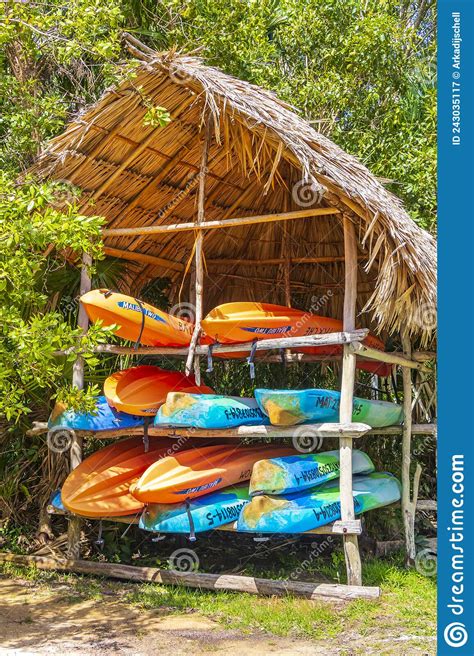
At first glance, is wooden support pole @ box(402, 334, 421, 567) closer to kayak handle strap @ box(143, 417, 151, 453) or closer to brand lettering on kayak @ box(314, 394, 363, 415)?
brand lettering on kayak @ box(314, 394, 363, 415)

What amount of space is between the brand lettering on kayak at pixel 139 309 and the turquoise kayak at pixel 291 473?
1.51 meters

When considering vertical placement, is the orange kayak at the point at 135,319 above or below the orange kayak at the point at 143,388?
above

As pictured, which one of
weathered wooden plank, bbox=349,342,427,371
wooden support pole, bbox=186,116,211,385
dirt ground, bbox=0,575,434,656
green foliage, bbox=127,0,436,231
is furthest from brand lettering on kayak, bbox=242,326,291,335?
green foliage, bbox=127,0,436,231

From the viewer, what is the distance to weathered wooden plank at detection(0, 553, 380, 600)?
545 centimetres

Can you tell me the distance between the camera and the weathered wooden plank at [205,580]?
545cm

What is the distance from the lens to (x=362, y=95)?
907cm

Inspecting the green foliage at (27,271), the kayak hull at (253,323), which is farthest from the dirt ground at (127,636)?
the kayak hull at (253,323)

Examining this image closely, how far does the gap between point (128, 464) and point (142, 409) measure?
57 cm

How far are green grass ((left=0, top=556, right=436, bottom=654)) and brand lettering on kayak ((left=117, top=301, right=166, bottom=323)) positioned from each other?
6.88 ft

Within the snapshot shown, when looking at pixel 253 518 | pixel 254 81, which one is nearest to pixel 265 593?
pixel 253 518

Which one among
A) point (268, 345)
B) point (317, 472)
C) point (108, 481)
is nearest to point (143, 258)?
point (268, 345)

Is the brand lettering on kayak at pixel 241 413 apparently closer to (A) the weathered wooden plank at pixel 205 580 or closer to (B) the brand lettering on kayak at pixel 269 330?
(B) the brand lettering on kayak at pixel 269 330

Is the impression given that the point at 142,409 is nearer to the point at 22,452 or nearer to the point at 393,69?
the point at 22,452
